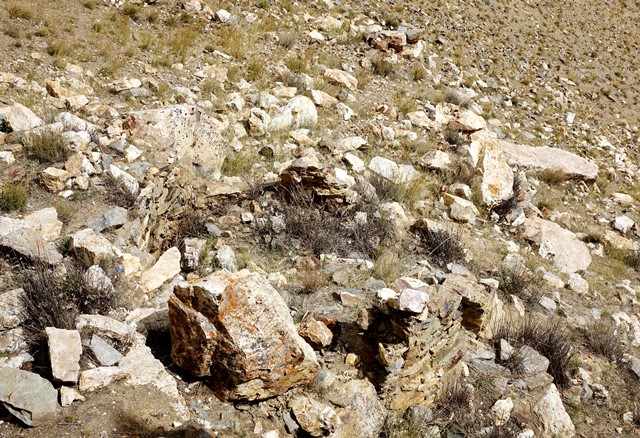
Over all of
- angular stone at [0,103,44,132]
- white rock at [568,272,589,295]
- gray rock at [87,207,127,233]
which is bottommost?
white rock at [568,272,589,295]

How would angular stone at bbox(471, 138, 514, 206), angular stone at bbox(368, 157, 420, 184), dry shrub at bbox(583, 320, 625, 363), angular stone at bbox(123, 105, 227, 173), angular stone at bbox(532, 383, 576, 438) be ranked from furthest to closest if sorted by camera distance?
angular stone at bbox(471, 138, 514, 206) → angular stone at bbox(368, 157, 420, 184) → angular stone at bbox(123, 105, 227, 173) → dry shrub at bbox(583, 320, 625, 363) → angular stone at bbox(532, 383, 576, 438)

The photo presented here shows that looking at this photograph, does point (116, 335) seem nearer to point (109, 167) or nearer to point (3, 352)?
point (3, 352)

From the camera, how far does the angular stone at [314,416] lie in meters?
3.41

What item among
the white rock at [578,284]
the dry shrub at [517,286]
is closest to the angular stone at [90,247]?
the dry shrub at [517,286]

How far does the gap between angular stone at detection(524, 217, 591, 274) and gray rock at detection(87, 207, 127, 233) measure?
18.8 feet

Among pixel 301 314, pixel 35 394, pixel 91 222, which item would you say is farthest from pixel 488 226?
pixel 35 394

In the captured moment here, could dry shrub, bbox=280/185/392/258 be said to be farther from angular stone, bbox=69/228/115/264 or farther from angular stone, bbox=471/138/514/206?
angular stone, bbox=471/138/514/206

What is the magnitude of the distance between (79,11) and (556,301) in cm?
888

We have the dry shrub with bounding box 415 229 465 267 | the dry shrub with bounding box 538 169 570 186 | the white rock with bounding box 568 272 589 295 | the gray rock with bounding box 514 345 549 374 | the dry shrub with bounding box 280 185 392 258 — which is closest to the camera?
the gray rock with bounding box 514 345 549 374

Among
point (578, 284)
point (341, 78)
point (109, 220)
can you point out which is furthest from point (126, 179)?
point (578, 284)

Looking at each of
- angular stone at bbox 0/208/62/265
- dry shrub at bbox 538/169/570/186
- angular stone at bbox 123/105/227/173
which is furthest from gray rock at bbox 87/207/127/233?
dry shrub at bbox 538/169/570/186

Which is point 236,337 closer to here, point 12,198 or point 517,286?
point 12,198

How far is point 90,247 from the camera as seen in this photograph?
13.4 feet

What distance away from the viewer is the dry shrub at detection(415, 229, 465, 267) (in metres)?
6.01
